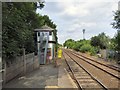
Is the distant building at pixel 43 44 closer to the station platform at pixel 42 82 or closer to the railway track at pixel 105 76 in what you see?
the railway track at pixel 105 76

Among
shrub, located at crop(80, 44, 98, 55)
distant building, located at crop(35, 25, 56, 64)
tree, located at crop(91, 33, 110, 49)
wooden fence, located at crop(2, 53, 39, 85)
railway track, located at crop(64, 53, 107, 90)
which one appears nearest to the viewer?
railway track, located at crop(64, 53, 107, 90)

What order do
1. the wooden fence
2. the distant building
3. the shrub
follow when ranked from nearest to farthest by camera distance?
the wooden fence
the distant building
the shrub

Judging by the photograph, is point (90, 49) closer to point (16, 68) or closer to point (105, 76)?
point (105, 76)

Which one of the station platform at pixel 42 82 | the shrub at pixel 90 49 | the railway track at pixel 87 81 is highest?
the shrub at pixel 90 49

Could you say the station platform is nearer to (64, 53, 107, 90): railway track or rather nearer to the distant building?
(64, 53, 107, 90): railway track

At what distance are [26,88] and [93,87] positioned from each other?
3.51 m

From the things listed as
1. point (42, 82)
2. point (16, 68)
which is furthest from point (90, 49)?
point (42, 82)

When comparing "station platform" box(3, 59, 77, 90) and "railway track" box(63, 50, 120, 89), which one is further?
"railway track" box(63, 50, 120, 89)

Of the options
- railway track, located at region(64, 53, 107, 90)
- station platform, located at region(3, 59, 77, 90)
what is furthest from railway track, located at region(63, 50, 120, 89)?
station platform, located at region(3, 59, 77, 90)

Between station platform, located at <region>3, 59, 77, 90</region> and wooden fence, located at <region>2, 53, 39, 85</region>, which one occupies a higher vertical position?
wooden fence, located at <region>2, 53, 39, 85</region>

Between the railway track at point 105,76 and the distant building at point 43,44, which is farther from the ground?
the distant building at point 43,44

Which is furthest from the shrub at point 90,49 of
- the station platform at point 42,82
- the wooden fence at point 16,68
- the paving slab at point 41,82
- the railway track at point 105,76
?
the paving slab at point 41,82

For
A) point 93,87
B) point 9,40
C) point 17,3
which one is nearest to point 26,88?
point 9,40

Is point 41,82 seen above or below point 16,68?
below
